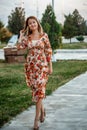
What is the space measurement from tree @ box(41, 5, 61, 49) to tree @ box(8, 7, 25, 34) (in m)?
53.5

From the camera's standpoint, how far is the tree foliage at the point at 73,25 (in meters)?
67.6

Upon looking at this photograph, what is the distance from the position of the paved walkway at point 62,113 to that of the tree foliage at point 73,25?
183ft

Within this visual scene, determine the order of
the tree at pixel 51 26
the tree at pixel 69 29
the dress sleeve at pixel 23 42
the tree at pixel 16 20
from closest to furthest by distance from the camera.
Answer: the dress sleeve at pixel 23 42 < the tree at pixel 51 26 < the tree at pixel 69 29 < the tree at pixel 16 20

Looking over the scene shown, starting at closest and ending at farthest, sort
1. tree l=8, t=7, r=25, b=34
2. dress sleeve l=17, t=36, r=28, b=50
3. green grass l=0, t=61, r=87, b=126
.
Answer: dress sleeve l=17, t=36, r=28, b=50 < green grass l=0, t=61, r=87, b=126 < tree l=8, t=7, r=25, b=34

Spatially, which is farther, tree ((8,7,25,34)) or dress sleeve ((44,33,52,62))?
tree ((8,7,25,34))

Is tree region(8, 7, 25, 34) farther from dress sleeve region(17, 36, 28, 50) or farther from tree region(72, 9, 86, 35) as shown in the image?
dress sleeve region(17, 36, 28, 50)

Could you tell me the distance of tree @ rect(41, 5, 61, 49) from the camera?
77.3 ft

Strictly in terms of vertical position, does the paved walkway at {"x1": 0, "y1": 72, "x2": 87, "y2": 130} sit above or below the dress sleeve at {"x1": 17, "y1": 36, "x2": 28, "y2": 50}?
below

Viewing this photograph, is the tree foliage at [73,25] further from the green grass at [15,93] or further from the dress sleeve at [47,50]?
the dress sleeve at [47,50]

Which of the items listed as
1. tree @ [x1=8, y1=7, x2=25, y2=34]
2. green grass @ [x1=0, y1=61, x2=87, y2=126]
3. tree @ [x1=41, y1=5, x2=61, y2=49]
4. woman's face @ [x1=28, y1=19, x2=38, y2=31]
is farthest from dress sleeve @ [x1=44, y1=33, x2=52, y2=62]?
tree @ [x1=8, y1=7, x2=25, y2=34]

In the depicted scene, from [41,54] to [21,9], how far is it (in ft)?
261

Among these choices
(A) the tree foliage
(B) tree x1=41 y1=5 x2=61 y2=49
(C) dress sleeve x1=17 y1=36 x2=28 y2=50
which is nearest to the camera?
(C) dress sleeve x1=17 y1=36 x2=28 y2=50

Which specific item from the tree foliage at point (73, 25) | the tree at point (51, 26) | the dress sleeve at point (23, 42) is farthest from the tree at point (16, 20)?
→ the dress sleeve at point (23, 42)

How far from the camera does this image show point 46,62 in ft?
23.3
